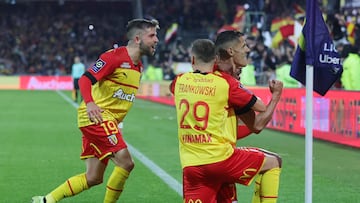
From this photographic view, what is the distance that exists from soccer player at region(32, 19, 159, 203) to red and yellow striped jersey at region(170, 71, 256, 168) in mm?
1711

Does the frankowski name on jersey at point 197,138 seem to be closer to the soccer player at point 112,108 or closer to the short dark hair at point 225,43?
the short dark hair at point 225,43

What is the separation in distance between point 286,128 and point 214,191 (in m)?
12.3

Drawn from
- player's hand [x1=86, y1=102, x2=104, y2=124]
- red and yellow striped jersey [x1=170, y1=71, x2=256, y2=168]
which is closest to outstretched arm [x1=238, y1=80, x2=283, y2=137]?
red and yellow striped jersey [x1=170, y1=71, x2=256, y2=168]

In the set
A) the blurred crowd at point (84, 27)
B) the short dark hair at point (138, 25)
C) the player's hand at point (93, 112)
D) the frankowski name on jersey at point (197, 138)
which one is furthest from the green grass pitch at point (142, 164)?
the blurred crowd at point (84, 27)

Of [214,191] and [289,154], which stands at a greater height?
[214,191]

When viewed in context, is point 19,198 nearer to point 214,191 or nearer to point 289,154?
point 214,191

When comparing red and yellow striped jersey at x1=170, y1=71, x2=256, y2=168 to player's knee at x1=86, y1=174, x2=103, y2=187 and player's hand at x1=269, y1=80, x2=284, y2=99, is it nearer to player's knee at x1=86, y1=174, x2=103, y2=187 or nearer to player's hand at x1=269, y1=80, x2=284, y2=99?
player's hand at x1=269, y1=80, x2=284, y2=99

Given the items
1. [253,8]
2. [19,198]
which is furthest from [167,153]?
[253,8]

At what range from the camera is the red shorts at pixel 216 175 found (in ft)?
19.2

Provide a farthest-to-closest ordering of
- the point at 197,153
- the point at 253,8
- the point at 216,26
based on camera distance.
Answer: the point at 216,26 < the point at 253,8 < the point at 197,153

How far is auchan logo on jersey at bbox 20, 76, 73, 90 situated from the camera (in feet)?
162

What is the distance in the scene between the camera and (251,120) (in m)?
6.02

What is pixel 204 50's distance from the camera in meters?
5.81

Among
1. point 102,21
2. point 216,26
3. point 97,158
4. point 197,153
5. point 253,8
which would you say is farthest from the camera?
point 102,21
